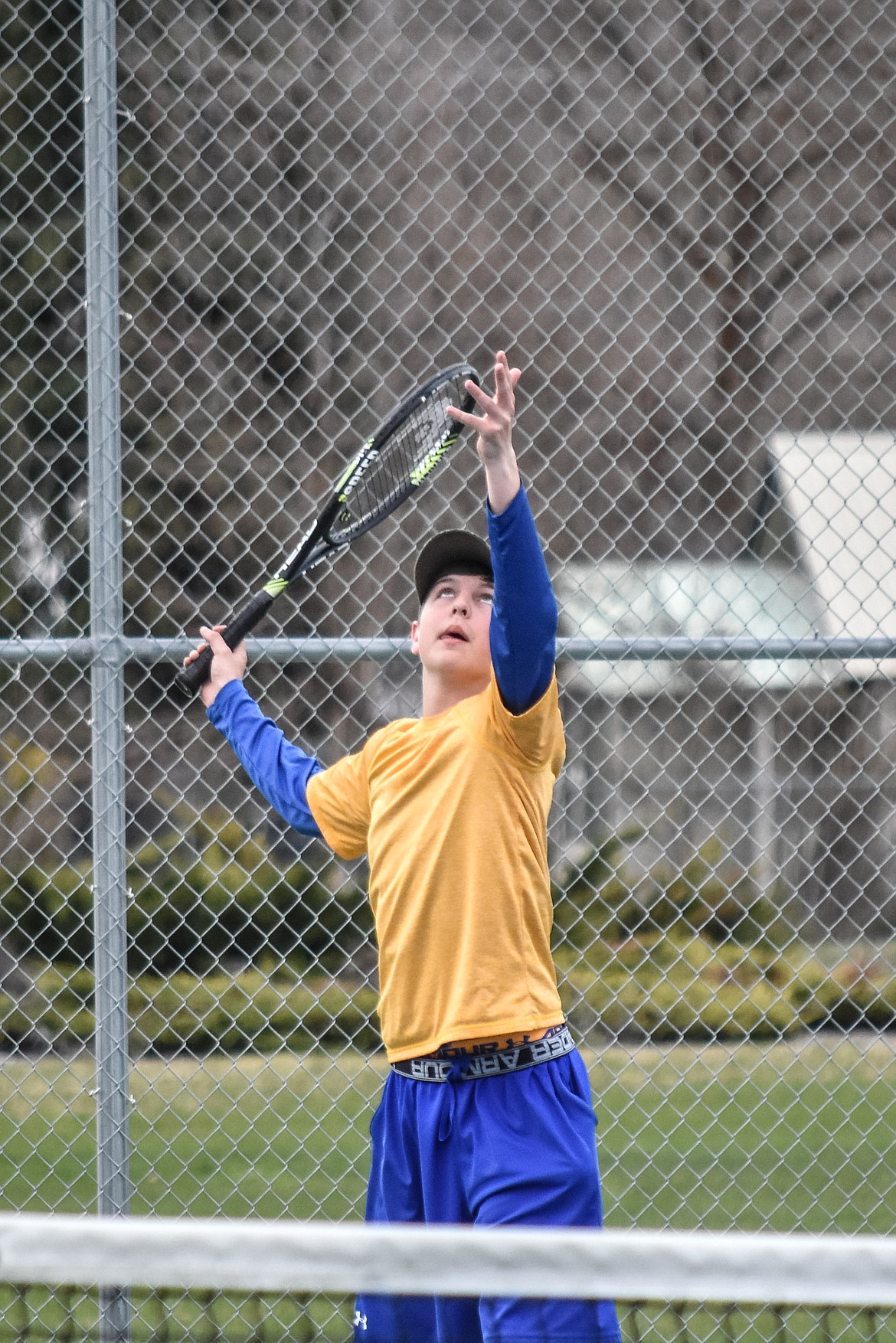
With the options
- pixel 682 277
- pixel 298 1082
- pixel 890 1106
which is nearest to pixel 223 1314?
pixel 298 1082

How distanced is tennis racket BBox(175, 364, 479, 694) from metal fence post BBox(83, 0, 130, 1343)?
24 cm

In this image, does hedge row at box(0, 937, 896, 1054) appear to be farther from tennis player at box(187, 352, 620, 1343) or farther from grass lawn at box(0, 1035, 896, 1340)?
tennis player at box(187, 352, 620, 1343)

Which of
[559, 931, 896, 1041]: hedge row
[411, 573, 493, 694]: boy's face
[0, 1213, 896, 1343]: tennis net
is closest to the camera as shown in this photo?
[0, 1213, 896, 1343]: tennis net

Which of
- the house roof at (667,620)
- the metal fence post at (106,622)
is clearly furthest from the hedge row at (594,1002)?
the metal fence post at (106,622)

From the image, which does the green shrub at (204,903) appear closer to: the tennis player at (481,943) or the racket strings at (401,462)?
the racket strings at (401,462)

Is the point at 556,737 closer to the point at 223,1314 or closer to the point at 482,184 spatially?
the point at 223,1314

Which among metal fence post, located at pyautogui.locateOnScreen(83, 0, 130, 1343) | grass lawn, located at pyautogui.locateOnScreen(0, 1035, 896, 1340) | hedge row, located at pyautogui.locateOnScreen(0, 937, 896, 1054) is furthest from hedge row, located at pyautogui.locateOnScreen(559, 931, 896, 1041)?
metal fence post, located at pyautogui.locateOnScreen(83, 0, 130, 1343)

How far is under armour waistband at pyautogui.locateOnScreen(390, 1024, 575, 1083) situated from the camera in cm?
222

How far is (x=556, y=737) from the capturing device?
2359 mm

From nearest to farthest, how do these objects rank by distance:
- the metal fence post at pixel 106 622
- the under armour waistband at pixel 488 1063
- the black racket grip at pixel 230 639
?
the under armour waistband at pixel 488 1063 → the black racket grip at pixel 230 639 → the metal fence post at pixel 106 622

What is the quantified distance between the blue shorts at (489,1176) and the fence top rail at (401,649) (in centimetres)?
100

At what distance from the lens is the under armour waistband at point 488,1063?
2219mm

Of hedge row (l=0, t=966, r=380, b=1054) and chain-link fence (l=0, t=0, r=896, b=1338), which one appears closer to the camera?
chain-link fence (l=0, t=0, r=896, b=1338)

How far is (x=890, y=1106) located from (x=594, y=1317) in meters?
3.85
